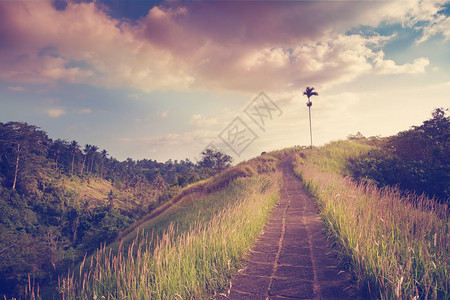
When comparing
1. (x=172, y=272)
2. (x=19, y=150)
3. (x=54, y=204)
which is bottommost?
(x=54, y=204)

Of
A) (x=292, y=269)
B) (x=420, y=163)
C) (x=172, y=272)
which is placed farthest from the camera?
(x=420, y=163)

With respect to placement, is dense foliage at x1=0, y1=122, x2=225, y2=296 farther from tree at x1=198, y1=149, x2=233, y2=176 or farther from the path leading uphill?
the path leading uphill

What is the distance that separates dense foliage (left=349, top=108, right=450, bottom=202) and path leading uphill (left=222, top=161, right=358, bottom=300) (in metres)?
8.14

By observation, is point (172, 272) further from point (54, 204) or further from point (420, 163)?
point (54, 204)

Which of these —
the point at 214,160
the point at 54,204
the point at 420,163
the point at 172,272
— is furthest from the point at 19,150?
the point at 420,163

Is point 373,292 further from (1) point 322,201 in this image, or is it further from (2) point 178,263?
(1) point 322,201

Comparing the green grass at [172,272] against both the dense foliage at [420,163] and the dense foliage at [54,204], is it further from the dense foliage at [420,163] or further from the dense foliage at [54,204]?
the dense foliage at [54,204]

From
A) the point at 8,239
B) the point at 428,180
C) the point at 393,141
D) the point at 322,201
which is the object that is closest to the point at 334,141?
the point at 393,141

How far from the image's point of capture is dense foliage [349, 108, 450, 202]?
11.0 metres

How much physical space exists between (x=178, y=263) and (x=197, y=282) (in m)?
0.34

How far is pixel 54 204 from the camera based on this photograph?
53.8 metres

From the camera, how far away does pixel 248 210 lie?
535 cm

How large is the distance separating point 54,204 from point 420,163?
65.4 metres

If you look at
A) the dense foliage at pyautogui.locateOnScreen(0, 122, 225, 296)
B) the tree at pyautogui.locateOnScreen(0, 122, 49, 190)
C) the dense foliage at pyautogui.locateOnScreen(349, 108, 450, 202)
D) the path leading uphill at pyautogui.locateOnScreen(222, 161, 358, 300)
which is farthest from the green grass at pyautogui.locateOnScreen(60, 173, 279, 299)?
the tree at pyautogui.locateOnScreen(0, 122, 49, 190)
